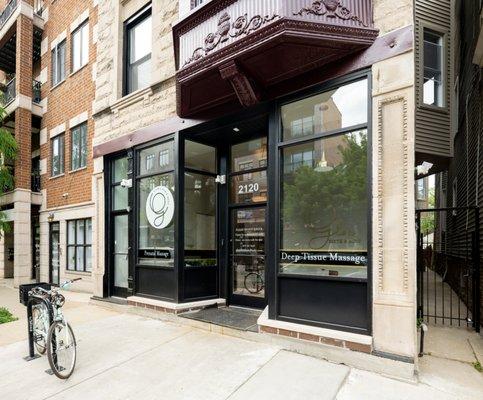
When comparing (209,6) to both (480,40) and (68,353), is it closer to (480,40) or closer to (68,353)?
(480,40)

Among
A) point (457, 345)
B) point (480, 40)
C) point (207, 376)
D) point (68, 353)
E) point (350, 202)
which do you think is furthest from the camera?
A: point (480, 40)

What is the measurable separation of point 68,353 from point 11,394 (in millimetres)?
698

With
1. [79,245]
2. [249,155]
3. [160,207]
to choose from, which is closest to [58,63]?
[79,245]

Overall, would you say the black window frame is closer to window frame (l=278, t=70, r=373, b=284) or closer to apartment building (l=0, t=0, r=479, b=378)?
→ apartment building (l=0, t=0, r=479, b=378)

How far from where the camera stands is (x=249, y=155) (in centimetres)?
706

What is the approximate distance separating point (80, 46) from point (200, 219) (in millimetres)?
8308

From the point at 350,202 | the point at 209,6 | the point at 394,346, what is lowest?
the point at 394,346

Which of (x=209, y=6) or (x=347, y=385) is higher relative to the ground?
(x=209, y=6)

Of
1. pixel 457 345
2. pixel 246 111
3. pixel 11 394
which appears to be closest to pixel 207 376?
pixel 11 394

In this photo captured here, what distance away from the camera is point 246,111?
19.9 ft

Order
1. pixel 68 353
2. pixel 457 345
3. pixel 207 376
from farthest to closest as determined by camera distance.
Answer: pixel 457 345 → pixel 68 353 → pixel 207 376

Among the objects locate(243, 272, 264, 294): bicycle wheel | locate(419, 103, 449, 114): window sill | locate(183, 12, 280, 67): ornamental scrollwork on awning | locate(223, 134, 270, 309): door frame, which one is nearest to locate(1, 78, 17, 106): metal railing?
locate(223, 134, 270, 309): door frame

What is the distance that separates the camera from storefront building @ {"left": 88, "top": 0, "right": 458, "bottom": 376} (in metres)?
4.32

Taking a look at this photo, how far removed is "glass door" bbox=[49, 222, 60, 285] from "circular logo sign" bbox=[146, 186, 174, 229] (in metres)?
6.76
